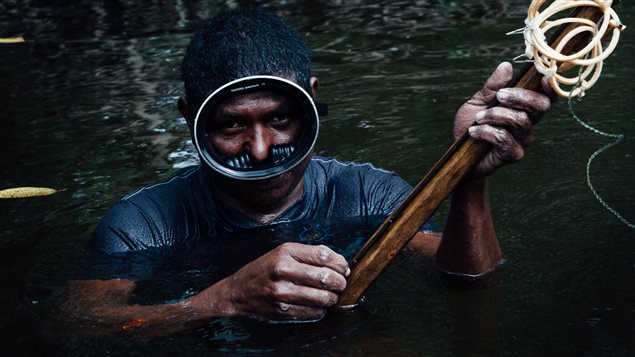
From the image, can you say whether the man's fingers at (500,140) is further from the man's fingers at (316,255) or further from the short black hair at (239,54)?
the short black hair at (239,54)

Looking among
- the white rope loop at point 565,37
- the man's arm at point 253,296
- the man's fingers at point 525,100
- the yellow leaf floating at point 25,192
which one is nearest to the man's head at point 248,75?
the man's arm at point 253,296

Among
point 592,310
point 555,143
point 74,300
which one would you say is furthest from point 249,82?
point 555,143

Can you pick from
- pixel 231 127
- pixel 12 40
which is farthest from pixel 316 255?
pixel 12 40

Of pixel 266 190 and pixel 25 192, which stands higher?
pixel 266 190

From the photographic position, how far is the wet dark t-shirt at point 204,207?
11.9ft

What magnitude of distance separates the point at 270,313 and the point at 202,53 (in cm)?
93

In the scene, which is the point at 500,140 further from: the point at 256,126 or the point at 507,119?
the point at 256,126

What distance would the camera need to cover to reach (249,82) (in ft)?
10.5

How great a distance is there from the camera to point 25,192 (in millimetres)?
5043

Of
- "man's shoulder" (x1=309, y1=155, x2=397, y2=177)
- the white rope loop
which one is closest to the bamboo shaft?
the white rope loop

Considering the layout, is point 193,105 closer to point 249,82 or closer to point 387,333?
point 249,82

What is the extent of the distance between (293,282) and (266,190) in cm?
55

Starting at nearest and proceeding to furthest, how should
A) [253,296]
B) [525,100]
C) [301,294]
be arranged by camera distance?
[525,100] → [301,294] → [253,296]

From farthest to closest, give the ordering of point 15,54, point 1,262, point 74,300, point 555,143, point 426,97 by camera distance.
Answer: point 15,54 < point 426,97 < point 555,143 < point 1,262 < point 74,300
